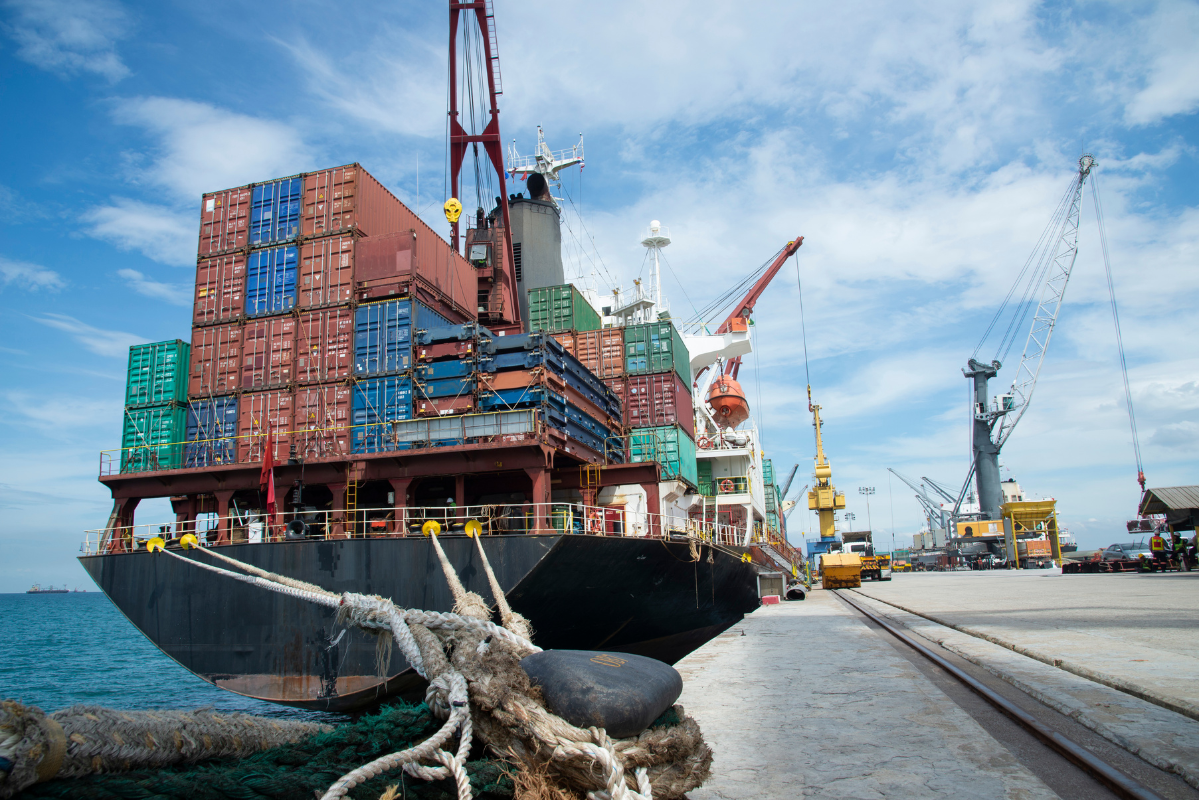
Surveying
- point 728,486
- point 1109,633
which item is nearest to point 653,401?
point 728,486

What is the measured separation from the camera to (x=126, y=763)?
A: 4141 millimetres

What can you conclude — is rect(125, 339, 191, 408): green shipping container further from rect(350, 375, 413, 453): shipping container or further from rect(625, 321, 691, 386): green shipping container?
rect(625, 321, 691, 386): green shipping container

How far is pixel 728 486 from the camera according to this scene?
3597 cm

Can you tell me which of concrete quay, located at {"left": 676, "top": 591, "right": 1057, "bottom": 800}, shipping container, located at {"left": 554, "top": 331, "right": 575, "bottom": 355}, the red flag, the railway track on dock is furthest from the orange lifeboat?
the railway track on dock

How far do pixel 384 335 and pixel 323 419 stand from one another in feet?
8.69

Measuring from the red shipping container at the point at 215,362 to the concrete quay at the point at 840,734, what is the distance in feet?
50.5

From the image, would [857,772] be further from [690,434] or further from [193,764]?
[690,434]

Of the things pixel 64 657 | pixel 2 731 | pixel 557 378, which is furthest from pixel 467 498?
pixel 64 657

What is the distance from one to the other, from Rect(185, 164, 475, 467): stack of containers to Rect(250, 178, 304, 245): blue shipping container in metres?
0.03

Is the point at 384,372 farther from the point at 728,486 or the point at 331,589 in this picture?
the point at 728,486

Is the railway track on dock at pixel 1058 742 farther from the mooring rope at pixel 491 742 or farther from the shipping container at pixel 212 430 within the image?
the shipping container at pixel 212 430

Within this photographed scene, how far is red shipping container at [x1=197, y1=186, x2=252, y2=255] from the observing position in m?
20.6

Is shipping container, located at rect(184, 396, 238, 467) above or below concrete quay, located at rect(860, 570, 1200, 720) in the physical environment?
above

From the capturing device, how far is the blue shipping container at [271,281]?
19.4m
